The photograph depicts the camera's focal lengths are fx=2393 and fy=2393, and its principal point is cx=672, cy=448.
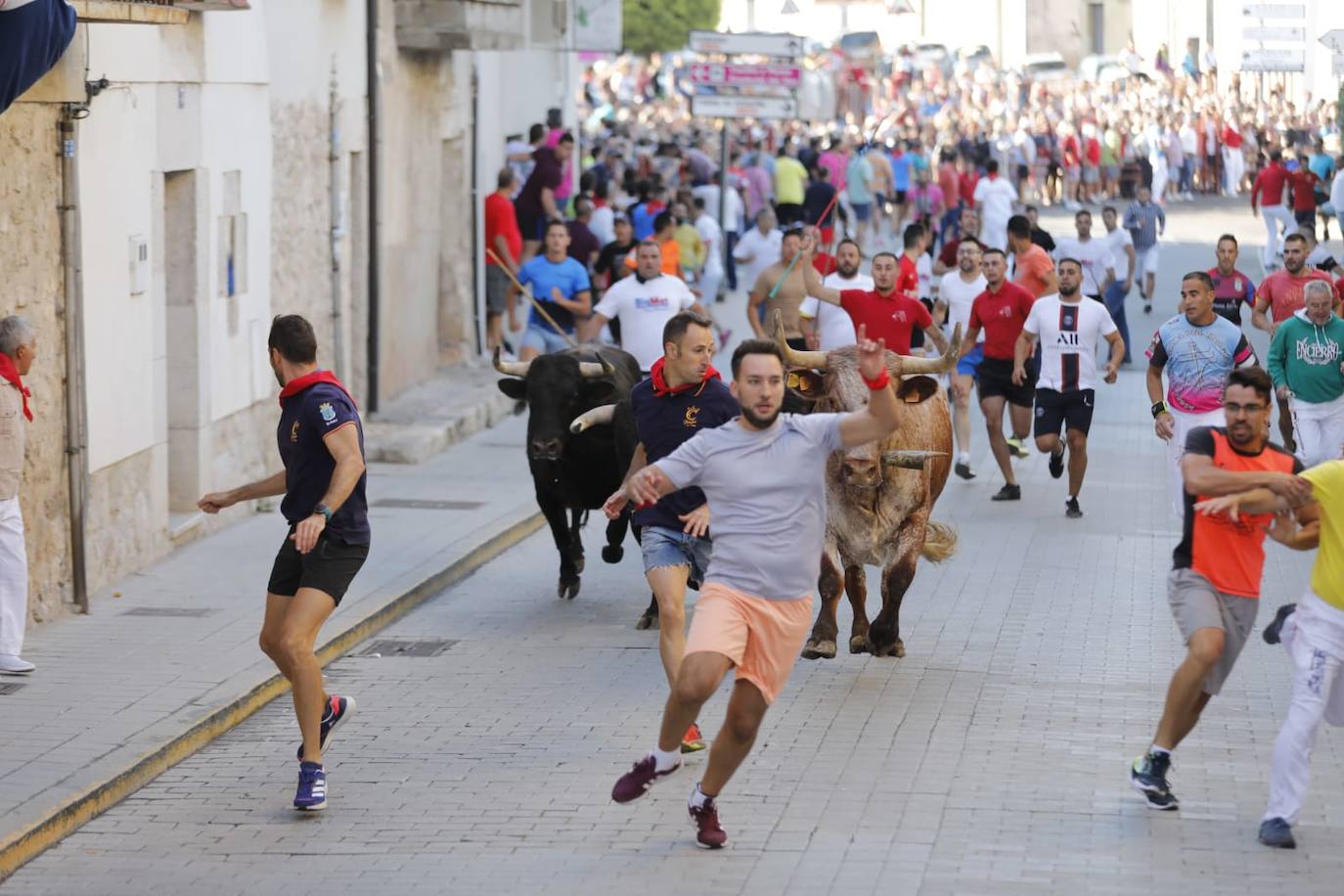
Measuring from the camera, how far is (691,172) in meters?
39.1

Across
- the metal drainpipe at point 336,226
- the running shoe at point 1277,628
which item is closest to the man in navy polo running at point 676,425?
the running shoe at point 1277,628

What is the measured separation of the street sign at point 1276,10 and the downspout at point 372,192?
928 centimetres

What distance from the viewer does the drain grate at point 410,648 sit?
12.7 metres

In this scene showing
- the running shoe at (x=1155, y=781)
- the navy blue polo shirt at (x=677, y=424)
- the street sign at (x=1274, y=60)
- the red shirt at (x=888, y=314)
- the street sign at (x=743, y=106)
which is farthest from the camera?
the street sign at (x=743, y=106)

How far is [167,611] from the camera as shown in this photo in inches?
529

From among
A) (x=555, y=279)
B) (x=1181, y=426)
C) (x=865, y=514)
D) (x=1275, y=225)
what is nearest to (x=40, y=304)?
(x=865, y=514)

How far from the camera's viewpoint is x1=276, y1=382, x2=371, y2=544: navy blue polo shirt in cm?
923

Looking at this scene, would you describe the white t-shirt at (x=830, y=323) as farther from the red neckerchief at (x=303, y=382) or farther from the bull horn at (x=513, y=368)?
the red neckerchief at (x=303, y=382)

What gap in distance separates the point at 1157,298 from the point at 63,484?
2235 centimetres

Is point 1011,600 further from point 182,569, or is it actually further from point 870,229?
point 870,229

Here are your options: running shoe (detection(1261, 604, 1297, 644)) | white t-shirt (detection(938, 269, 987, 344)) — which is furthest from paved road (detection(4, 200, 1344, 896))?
white t-shirt (detection(938, 269, 987, 344))

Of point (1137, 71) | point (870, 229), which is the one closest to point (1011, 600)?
point (870, 229)

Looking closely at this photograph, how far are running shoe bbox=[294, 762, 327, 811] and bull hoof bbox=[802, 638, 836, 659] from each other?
356cm

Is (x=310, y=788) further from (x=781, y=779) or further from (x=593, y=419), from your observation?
(x=593, y=419)
